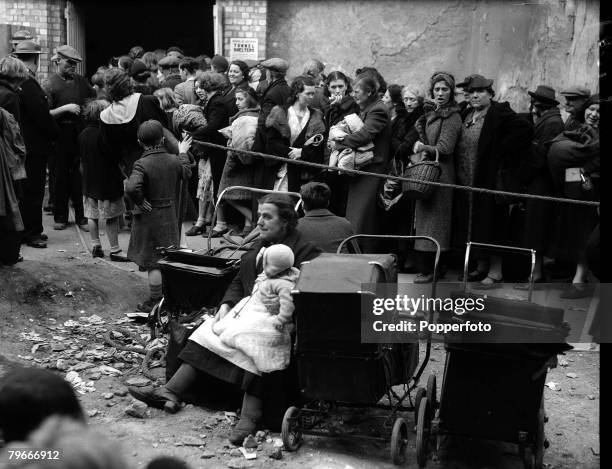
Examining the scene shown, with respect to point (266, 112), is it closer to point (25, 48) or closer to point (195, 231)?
point (195, 231)

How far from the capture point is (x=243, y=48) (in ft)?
50.8

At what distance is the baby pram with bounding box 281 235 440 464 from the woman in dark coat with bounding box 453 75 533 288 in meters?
3.26

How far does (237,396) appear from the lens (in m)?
6.96

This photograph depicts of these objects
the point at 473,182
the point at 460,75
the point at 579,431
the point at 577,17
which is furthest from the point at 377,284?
the point at 460,75

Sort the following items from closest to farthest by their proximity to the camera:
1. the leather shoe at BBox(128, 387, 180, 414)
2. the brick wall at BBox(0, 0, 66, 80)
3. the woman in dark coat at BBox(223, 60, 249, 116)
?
the leather shoe at BBox(128, 387, 180, 414) → the woman in dark coat at BBox(223, 60, 249, 116) → the brick wall at BBox(0, 0, 66, 80)

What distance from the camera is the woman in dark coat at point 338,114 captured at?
988 cm

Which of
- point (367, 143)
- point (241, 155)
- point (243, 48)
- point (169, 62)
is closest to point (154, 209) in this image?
point (241, 155)

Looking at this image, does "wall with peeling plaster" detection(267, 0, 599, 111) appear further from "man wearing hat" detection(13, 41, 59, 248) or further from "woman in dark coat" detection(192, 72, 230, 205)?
"man wearing hat" detection(13, 41, 59, 248)

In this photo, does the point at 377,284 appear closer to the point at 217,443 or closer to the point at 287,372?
the point at 287,372

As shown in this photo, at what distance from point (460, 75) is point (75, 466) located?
13864 millimetres

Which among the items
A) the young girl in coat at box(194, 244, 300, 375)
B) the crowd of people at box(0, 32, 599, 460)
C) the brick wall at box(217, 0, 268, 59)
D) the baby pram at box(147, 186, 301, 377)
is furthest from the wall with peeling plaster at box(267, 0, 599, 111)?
the young girl in coat at box(194, 244, 300, 375)

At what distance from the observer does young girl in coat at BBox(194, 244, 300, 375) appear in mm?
6348

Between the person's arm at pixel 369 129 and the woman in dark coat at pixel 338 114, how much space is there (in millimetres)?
362

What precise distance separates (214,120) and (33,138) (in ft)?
6.37
